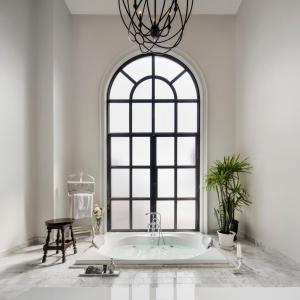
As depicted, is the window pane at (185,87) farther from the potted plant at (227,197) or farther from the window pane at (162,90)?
the potted plant at (227,197)

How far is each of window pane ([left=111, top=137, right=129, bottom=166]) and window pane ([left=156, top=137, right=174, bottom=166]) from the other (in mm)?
575

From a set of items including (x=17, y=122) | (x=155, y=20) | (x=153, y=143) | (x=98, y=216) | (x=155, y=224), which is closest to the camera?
(x=155, y=20)

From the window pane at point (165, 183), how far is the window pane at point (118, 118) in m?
1.04

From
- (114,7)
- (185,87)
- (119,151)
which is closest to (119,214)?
(119,151)

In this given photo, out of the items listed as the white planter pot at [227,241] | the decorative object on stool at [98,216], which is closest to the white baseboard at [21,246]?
the decorative object on stool at [98,216]

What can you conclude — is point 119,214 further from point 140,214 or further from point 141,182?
point 141,182

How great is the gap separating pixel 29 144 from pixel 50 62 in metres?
1.31

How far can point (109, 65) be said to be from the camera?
492cm

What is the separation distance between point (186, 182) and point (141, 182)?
83 centimetres

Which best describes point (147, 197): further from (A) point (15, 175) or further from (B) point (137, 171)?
(A) point (15, 175)

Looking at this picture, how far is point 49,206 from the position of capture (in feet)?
14.0

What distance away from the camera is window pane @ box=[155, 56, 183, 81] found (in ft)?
16.6

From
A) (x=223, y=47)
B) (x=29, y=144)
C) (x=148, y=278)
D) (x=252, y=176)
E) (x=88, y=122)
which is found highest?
(x=223, y=47)

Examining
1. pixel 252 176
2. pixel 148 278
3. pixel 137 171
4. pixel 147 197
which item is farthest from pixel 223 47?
pixel 148 278
